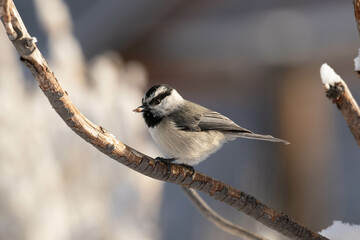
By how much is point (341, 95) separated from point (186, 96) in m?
2.92

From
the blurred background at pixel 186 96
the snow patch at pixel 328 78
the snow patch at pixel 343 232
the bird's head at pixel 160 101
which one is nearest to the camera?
the snow patch at pixel 328 78

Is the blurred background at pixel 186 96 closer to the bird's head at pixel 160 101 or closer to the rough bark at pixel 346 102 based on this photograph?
the bird's head at pixel 160 101

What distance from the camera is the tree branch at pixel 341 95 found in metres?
0.79

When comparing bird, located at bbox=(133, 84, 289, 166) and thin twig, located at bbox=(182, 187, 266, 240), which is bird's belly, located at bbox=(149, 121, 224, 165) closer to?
bird, located at bbox=(133, 84, 289, 166)

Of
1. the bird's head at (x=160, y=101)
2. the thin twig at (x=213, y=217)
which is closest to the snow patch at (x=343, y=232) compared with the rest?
the thin twig at (x=213, y=217)

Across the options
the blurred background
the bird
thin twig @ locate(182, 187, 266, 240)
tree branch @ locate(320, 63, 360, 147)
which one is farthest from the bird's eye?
tree branch @ locate(320, 63, 360, 147)

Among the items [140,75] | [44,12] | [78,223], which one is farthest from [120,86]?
[78,223]

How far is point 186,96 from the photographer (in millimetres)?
3701

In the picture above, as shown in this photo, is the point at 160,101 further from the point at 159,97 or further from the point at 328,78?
the point at 328,78

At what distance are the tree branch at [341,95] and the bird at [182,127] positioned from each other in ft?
2.09

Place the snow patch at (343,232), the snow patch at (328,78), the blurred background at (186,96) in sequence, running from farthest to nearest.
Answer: the blurred background at (186,96) < the snow patch at (343,232) < the snow patch at (328,78)

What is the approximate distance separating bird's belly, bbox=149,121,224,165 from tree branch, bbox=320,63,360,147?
2.33 feet

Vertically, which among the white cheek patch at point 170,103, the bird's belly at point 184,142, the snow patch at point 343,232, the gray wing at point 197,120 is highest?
the white cheek patch at point 170,103

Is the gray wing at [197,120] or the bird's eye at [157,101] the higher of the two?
the bird's eye at [157,101]
